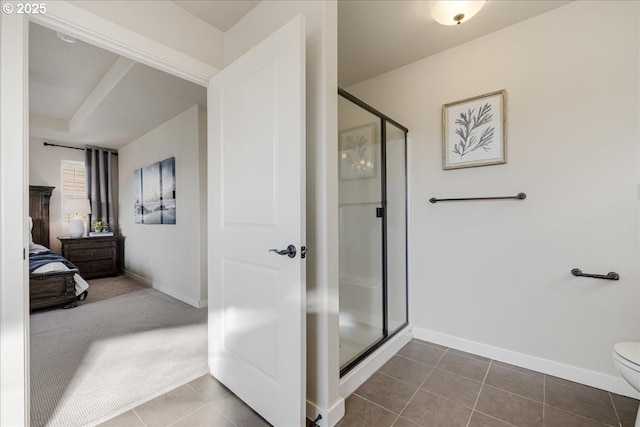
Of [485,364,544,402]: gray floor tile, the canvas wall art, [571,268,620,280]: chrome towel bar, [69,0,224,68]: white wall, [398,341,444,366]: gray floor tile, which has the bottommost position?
[398,341,444,366]: gray floor tile

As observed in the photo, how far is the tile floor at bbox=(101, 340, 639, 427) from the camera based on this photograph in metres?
1.52

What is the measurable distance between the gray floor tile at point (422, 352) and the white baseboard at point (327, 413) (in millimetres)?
866

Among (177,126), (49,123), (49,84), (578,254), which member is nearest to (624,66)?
(578,254)

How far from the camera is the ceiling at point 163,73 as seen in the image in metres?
1.89

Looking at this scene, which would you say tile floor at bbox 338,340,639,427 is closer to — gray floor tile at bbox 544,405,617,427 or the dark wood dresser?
gray floor tile at bbox 544,405,617,427

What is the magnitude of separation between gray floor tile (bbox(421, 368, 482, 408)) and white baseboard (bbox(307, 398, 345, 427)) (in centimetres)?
61

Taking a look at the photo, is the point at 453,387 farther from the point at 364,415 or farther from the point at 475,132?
the point at 475,132

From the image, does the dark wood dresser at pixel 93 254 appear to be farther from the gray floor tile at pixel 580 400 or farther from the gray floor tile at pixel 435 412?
the gray floor tile at pixel 580 400

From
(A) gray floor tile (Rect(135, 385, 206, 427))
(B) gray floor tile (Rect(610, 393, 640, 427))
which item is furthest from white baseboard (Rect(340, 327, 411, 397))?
(B) gray floor tile (Rect(610, 393, 640, 427))

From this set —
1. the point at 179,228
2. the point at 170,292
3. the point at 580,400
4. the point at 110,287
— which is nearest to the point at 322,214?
the point at 580,400

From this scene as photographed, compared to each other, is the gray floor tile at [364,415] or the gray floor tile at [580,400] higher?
the gray floor tile at [580,400]

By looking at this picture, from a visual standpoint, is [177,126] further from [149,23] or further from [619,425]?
[619,425]

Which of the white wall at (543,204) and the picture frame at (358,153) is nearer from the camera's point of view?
the white wall at (543,204)

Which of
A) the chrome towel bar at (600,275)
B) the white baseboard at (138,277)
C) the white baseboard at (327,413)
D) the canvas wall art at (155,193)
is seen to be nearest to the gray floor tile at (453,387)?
the white baseboard at (327,413)
